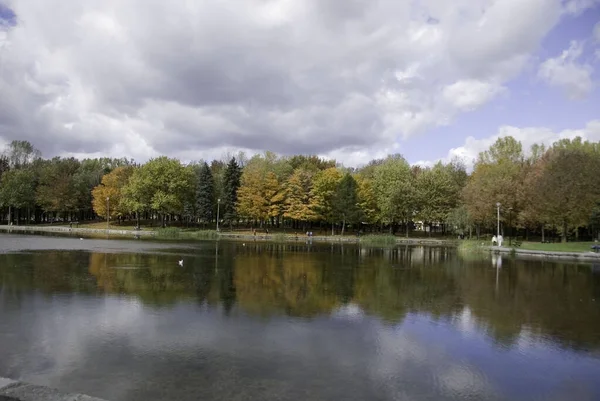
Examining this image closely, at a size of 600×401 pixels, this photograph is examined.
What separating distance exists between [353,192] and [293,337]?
58.3 m

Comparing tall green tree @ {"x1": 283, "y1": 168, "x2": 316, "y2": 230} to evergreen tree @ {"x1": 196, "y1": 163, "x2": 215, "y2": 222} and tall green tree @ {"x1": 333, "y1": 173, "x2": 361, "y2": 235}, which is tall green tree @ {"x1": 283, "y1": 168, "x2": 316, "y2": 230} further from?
evergreen tree @ {"x1": 196, "y1": 163, "x2": 215, "y2": 222}

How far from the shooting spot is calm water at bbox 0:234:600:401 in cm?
817

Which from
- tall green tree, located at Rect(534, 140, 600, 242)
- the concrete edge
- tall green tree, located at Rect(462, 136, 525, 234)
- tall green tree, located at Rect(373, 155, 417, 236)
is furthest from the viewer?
tall green tree, located at Rect(373, 155, 417, 236)

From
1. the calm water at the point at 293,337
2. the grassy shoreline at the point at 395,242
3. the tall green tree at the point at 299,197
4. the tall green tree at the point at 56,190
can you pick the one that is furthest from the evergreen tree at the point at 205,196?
the calm water at the point at 293,337

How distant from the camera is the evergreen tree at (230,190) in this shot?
238ft

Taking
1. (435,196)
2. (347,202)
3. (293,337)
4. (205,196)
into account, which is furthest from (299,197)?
(293,337)

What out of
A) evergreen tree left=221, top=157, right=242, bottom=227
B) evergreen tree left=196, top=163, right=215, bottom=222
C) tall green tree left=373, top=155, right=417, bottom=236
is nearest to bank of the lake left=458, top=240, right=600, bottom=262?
tall green tree left=373, top=155, right=417, bottom=236

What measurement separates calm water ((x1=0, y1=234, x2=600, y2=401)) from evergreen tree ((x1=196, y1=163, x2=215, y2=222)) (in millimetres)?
51579

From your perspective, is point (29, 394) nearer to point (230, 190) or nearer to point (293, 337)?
point (293, 337)

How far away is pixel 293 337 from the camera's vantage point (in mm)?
11094

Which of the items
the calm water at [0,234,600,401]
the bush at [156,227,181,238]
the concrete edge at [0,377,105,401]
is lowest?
the calm water at [0,234,600,401]

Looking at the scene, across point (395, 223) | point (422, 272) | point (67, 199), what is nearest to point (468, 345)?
point (422, 272)

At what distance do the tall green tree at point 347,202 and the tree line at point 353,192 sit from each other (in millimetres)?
161

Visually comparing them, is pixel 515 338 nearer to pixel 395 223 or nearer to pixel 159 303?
pixel 159 303
